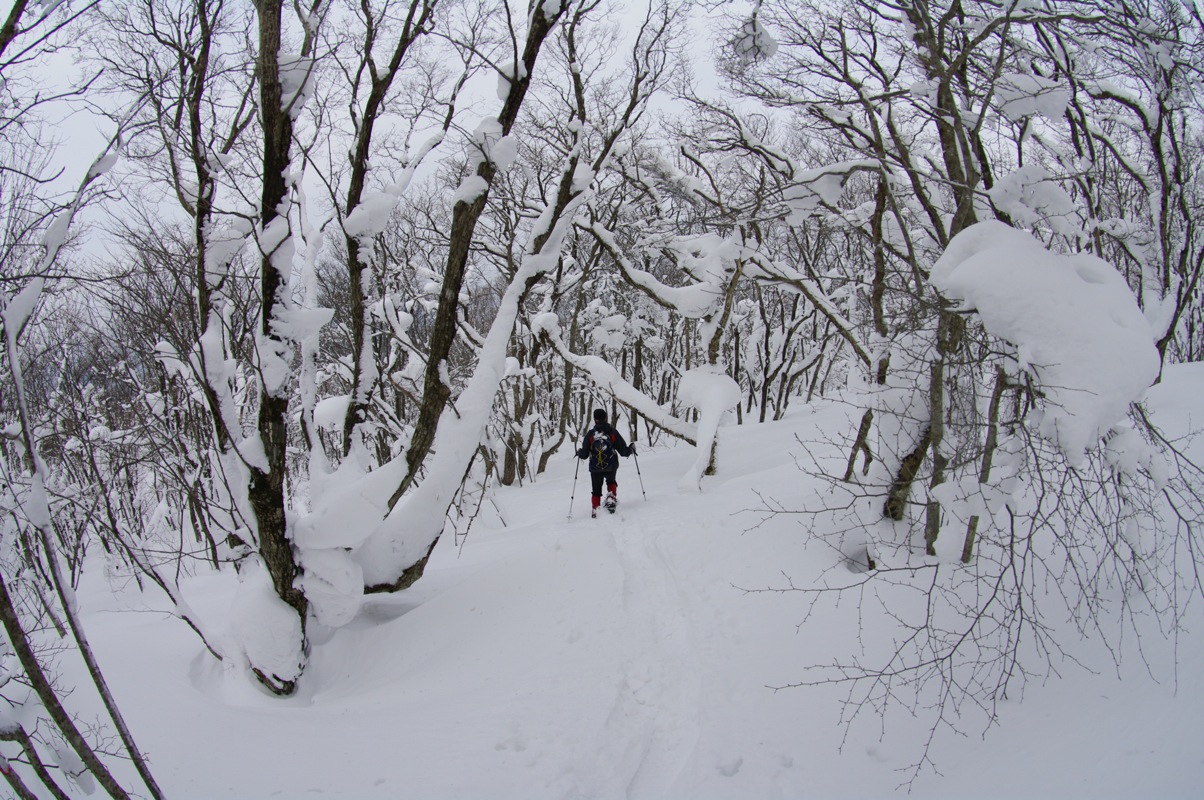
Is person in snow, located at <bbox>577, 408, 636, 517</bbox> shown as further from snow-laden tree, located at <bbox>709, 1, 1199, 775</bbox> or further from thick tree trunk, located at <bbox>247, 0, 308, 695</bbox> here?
thick tree trunk, located at <bbox>247, 0, 308, 695</bbox>

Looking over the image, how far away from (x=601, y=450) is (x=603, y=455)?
0.28 ft

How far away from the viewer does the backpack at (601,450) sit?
8.64 meters

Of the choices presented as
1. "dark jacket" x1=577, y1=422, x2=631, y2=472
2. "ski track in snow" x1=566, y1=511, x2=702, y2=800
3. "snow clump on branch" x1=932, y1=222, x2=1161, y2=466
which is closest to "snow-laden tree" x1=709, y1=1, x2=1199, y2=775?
"snow clump on branch" x1=932, y1=222, x2=1161, y2=466

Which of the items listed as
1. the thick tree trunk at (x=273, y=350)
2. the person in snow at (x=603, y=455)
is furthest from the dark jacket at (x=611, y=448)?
the thick tree trunk at (x=273, y=350)

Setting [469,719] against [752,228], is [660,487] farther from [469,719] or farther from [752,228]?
[469,719]

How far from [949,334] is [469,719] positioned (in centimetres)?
411

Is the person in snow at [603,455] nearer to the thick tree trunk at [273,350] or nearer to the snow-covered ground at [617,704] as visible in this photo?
the snow-covered ground at [617,704]

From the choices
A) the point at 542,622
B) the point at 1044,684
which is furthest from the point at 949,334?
the point at 542,622

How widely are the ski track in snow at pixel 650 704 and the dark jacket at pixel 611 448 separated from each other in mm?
2662

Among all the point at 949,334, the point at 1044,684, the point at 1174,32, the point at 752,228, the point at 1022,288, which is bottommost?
the point at 1044,684

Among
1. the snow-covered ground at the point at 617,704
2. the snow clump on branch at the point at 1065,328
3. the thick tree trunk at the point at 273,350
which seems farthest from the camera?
the thick tree trunk at the point at 273,350

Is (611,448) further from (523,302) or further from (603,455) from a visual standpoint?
(523,302)

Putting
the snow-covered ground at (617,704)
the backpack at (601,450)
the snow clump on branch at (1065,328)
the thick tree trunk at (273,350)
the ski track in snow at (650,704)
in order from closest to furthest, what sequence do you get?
the snow clump on branch at (1065,328)
the snow-covered ground at (617,704)
the ski track in snow at (650,704)
the thick tree trunk at (273,350)
the backpack at (601,450)

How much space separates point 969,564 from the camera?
4.51 metres
